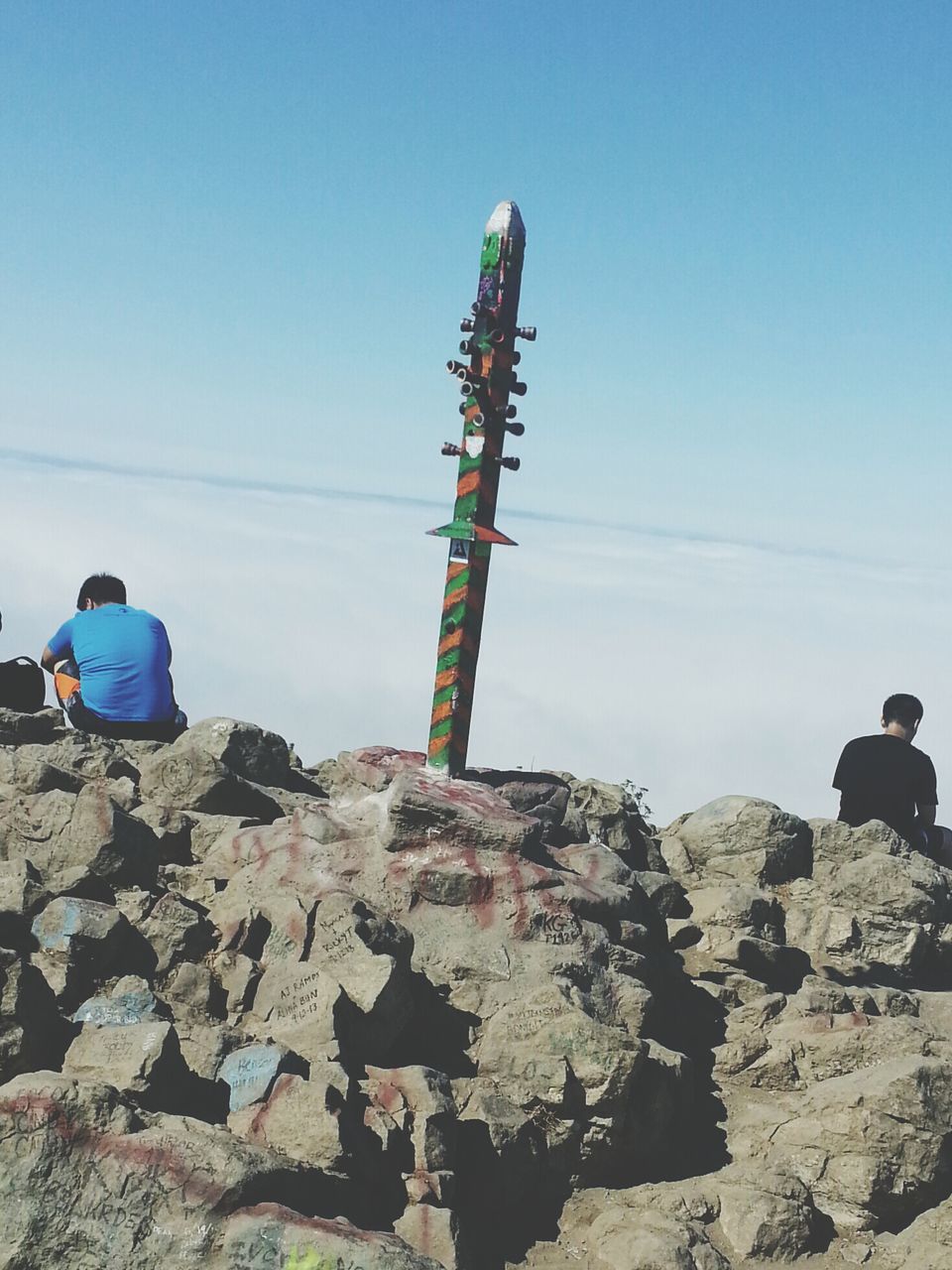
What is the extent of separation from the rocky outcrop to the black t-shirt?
3.20 ft

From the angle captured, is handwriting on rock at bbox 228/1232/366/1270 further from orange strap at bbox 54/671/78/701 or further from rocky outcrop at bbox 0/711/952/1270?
orange strap at bbox 54/671/78/701

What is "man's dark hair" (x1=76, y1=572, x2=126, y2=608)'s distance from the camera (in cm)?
1064

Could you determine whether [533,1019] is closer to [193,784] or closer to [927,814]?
[193,784]

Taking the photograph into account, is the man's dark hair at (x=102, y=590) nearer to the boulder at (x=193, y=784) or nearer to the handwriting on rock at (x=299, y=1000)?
the boulder at (x=193, y=784)

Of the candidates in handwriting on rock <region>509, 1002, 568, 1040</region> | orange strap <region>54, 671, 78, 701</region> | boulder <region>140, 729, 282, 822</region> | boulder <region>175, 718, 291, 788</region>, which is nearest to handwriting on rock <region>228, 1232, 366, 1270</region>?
handwriting on rock <region>509, 1002, 568, 1040</region>

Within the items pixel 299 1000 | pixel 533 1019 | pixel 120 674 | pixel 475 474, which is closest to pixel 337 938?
pixel 299 1000

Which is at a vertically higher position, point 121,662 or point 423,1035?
point 121,662

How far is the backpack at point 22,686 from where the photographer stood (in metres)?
10.7

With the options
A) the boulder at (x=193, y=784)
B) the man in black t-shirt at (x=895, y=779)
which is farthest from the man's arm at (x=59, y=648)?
the man in black t-shirt at (x=895, y=779)

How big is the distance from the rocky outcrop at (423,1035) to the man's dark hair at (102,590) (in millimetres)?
1179

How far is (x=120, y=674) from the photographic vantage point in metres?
10.3

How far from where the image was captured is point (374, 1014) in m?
6.87

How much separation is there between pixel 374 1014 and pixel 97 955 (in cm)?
134

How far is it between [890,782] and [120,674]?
5.67m
